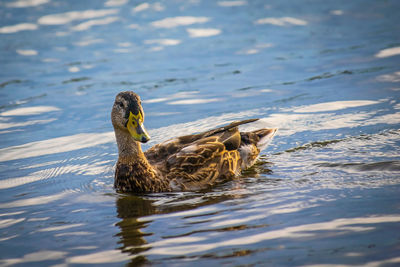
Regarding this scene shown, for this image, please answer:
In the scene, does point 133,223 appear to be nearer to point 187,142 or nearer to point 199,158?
point 199,158

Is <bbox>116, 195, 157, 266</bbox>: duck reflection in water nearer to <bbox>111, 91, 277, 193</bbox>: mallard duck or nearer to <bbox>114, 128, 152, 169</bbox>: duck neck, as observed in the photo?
<bbox>111, 91, 277, 193</bbox>: mallard duck

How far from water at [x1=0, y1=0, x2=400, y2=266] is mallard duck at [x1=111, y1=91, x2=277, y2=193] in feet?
0.82

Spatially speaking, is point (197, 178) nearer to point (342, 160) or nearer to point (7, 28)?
point (342, 160)

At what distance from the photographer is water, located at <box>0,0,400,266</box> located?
5621 mm

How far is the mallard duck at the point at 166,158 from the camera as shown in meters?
7.29

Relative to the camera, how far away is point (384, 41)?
14.2 m

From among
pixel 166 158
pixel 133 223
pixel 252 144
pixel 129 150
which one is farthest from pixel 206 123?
pixel 133 223

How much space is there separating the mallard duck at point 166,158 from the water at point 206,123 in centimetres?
25

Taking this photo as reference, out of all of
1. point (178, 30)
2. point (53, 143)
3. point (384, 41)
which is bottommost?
point (53, 143)

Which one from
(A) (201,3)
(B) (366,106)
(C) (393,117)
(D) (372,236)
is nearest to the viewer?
(D) (372,236)

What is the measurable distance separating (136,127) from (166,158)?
34.6 inches

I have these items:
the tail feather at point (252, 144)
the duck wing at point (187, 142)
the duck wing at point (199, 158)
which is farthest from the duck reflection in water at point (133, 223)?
the tail feather at point (252, 144)

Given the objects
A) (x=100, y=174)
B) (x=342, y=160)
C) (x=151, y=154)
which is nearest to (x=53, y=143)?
(x=100, y=174)

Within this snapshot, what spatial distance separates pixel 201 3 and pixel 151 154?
1182 cm
